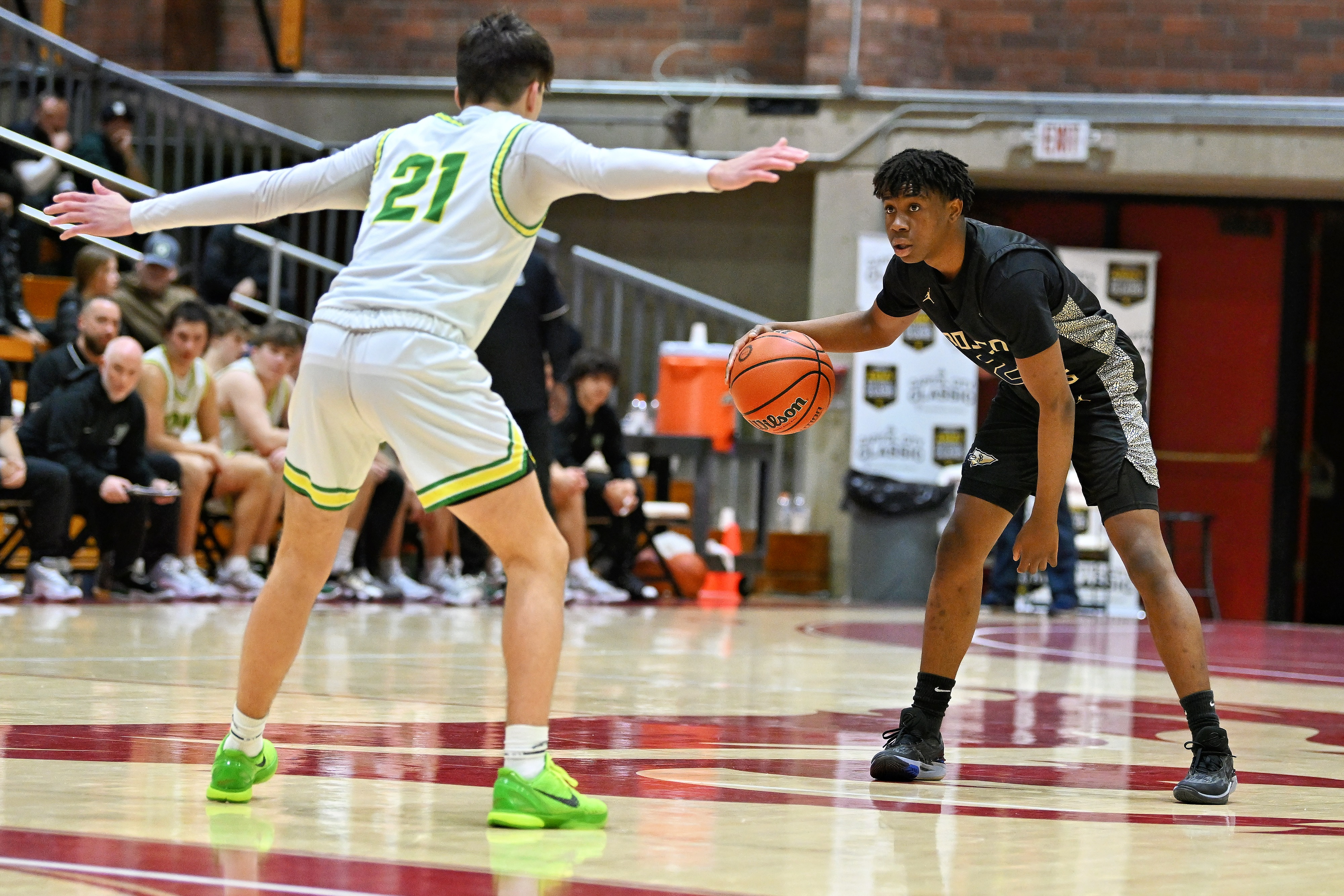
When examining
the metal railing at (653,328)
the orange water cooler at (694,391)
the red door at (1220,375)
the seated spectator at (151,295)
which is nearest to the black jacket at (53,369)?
the seated spectator at (151,295)

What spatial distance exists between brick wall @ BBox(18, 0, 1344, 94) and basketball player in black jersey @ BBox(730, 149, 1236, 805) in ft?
Result: 30.8

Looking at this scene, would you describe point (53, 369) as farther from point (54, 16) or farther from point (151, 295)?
point (54, 16)

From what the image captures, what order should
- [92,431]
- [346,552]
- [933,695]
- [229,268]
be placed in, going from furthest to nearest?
[229,268], [346,552], [92,431], [933,695]

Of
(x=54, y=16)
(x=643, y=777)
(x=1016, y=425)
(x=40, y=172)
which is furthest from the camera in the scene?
(x=54, y=16)

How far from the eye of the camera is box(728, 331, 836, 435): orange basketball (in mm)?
4070

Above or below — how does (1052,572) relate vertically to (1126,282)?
below

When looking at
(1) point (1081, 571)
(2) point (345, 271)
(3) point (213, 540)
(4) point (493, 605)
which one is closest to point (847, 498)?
(1) point (1081, 571)

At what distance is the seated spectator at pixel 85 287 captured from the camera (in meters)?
8.90

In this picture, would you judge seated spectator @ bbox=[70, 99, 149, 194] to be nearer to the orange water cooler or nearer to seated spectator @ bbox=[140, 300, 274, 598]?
seated spectator @ bbox=[140, 300, 274, 598]

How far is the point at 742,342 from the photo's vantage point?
13.5 feet

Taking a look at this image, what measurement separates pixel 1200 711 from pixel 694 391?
7.42 metres

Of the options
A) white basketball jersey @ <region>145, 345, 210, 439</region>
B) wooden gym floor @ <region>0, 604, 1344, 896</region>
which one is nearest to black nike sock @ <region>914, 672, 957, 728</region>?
wooden gym floor @ <region>0, 604, 1344, 896</region>

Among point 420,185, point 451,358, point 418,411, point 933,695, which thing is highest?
point 420,185

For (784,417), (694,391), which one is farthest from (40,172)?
(784,417)
